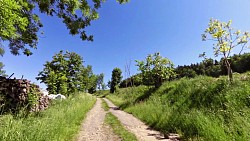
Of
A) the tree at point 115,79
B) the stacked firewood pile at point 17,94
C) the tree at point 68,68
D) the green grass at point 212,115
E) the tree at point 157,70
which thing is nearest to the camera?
the green grass at point 212,115

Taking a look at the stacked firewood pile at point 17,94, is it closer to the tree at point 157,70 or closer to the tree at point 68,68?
the tree at point 157,70

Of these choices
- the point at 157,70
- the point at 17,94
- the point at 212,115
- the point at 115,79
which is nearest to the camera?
the point at 212,115

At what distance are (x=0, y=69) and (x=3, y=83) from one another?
4207 centimetres

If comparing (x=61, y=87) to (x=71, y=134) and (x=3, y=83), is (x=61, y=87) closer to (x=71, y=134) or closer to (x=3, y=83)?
(x=3, y=83)

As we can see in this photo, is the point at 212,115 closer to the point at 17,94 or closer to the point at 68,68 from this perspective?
the point at 17,94

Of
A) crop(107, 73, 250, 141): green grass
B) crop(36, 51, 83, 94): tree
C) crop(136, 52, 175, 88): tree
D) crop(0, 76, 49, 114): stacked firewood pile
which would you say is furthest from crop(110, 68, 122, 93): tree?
crop(0, 76, 49, 114): stacked firewood pile

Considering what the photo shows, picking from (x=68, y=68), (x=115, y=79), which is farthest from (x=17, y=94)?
(x=115, y=79)

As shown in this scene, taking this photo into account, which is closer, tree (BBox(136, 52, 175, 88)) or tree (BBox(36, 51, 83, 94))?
tree (BBox(136, 52, 175, 88))

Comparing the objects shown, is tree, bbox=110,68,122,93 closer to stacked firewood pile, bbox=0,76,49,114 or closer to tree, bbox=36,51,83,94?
tree, bbox=36,51,83,94

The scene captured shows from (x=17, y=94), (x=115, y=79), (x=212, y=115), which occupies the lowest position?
(x=212, y=115)

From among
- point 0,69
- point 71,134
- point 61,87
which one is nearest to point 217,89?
point 71,134

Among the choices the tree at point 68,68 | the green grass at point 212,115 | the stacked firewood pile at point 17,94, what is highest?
the tree at point 68,68

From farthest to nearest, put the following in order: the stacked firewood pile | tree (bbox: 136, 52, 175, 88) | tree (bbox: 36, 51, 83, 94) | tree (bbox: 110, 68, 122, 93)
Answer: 1. tree (bbox: 110, 68, 122, 93)
2. tree (bbox: 36, 51, 83, 94)
3. tree (bbox: 136, 52, 175, 88)
4. the stacked firewood pile

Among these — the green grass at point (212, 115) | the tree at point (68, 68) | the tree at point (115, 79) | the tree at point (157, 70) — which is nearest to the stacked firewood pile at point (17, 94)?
the green grass at point (212, 115)
